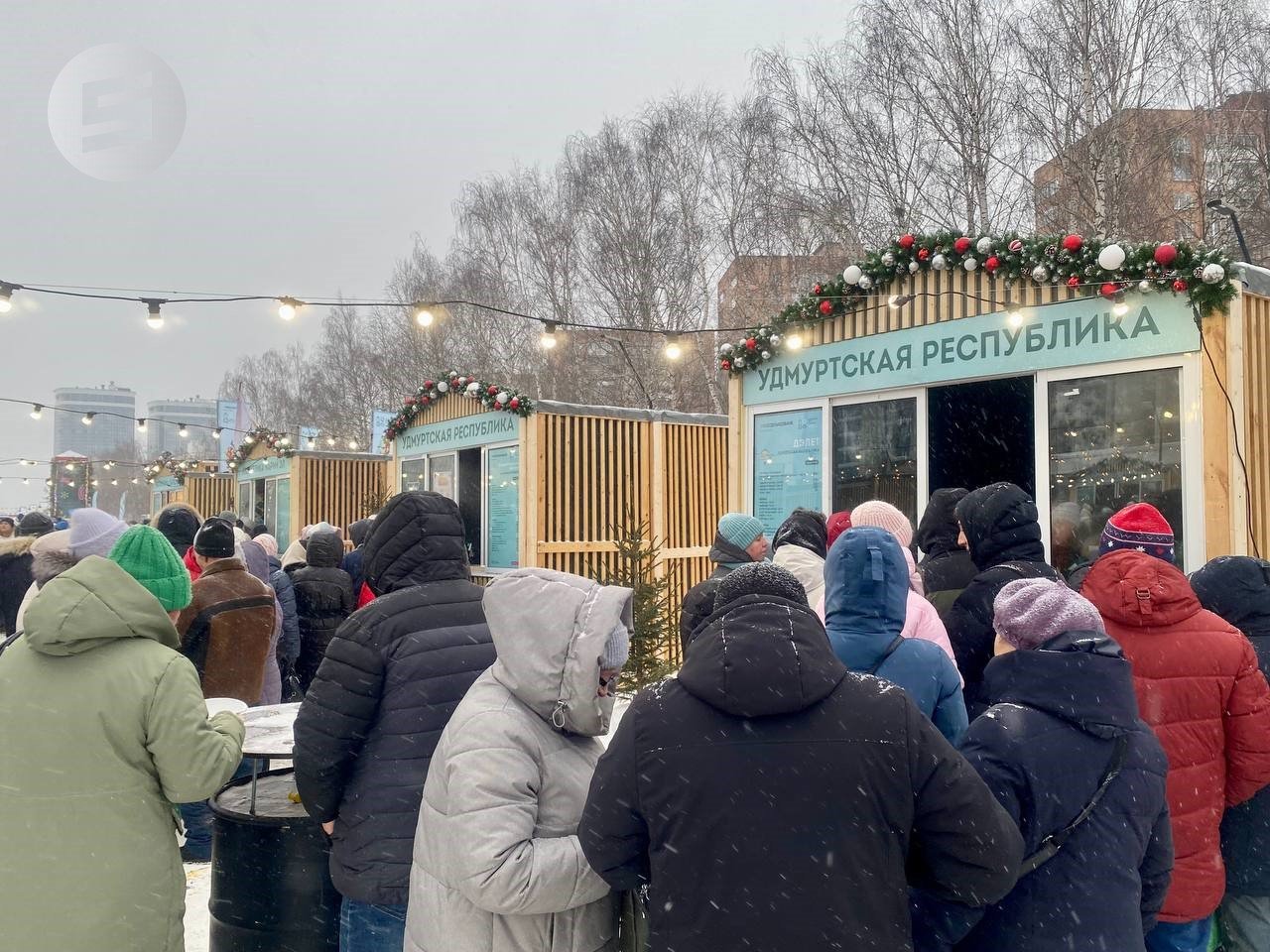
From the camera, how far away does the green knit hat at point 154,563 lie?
3.25 m

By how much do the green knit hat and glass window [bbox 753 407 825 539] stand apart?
17.4 ft

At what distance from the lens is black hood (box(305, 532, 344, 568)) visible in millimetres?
7047

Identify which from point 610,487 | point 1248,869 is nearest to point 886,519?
point 1248,869

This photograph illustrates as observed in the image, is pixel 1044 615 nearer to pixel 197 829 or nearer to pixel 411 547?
pixel 411 547

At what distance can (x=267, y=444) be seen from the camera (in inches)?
717

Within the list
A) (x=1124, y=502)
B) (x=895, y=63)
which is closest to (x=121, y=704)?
(x=1124, y=502)

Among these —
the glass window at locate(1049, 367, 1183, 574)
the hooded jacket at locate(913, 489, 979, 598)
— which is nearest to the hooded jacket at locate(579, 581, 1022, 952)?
the hooded jacket at locate(913, 489, 979, 598)

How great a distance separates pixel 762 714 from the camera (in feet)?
5.67

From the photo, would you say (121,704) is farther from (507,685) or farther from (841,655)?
(841,655)

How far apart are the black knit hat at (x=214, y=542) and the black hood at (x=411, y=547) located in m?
2.67

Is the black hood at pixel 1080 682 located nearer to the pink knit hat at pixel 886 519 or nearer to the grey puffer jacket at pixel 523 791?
the grey puffer jacket at pixel 523 791

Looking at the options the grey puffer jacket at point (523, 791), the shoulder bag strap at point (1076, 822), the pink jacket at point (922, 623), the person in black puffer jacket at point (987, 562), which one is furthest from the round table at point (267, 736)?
the person in black puffer jacket at point (987, 562)

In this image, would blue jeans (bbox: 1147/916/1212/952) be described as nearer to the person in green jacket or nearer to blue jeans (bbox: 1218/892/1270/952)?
blue jeans (bbox: 1218/892/1270/952)

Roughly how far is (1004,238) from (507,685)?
5.40m
